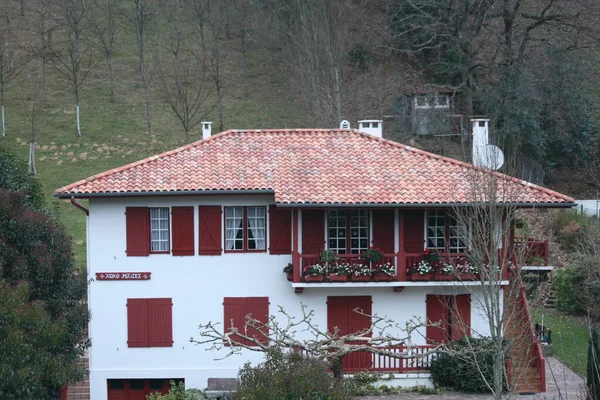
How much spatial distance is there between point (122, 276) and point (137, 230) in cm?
136

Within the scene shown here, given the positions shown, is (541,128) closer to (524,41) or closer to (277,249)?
(524,41)

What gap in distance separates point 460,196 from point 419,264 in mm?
2183

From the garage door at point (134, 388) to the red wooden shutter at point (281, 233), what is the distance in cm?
465

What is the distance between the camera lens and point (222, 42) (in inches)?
2467

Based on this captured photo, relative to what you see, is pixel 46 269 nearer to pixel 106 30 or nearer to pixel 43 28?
pixel 43 28

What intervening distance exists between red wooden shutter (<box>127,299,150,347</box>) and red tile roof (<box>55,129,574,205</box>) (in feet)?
10.6

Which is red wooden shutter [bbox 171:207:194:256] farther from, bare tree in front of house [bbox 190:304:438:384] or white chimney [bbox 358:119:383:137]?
white chimney [bbox 358:119:383:137]

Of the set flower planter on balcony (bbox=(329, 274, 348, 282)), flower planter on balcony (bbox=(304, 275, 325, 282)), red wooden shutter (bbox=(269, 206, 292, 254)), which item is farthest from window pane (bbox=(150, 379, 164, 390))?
flower planter on balcony (bbox=(329, 274, 348, 282))

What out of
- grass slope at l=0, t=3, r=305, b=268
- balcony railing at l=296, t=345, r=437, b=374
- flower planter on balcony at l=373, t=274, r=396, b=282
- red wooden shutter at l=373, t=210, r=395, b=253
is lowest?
balcony railing at l=296, t=345, r=437, b=374

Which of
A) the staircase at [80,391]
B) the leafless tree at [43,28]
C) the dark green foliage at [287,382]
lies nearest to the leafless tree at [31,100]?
the leafless tree at [43,28]

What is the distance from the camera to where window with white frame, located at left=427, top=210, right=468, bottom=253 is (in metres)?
22.5

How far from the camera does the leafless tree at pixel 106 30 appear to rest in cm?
5503

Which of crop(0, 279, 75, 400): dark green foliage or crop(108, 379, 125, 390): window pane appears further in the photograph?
crop(108, 379, 125, 390): window pane

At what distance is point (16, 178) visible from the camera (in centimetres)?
1912
